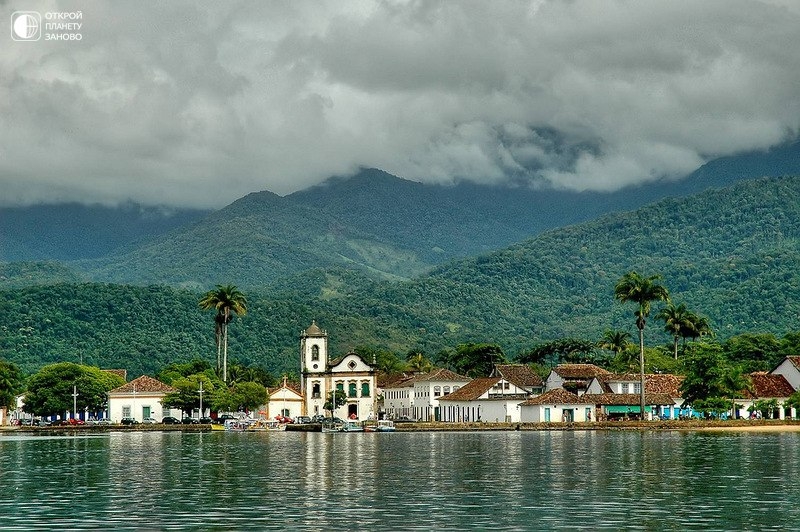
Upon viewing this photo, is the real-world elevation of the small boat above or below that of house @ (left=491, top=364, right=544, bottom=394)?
below

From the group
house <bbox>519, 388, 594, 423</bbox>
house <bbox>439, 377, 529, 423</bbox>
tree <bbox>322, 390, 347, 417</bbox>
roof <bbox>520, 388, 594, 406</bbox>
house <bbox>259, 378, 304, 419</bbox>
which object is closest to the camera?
roof <bbox>520, 388, 594, 406</bbox>

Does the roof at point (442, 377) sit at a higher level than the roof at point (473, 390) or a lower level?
higher

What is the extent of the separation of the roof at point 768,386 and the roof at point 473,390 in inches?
1286

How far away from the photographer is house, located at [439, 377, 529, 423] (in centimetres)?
15775

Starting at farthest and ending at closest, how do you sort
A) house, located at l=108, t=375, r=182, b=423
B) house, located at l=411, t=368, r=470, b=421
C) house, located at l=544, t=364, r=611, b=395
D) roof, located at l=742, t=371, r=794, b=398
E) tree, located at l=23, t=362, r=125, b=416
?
house, located at l=411, t=368, r=470, b=421 < house, located at l=108, t=375, r=182, b=423 < house, located at l=544, t=364, r=611, b=395 < tree, located at l=23, t=362, r=125, b=416 < roof, located at l=742, t=371, r=794, b=398

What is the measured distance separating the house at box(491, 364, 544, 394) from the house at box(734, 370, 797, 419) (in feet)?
97.2

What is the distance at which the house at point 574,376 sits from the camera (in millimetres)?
160750

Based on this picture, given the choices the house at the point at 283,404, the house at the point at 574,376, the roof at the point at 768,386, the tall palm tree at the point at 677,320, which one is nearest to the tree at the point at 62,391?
the house at the point at 283,404

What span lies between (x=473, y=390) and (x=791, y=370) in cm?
4005

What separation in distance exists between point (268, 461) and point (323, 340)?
360 feet

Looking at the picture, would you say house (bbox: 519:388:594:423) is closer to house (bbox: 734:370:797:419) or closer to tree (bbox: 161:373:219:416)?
house (bbox: 734:370:797:419)

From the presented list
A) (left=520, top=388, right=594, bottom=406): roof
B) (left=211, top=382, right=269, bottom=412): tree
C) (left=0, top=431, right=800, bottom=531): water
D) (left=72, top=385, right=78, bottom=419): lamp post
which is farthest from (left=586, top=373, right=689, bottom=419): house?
(left=72, top=385, right=78, bottom=419): lamp post

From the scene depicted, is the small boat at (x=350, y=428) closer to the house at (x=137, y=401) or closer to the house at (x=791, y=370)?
the house at (x=137, y=401)

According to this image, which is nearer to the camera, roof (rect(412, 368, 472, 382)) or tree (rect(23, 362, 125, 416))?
tree (rect(23, 362, 125, 416))
